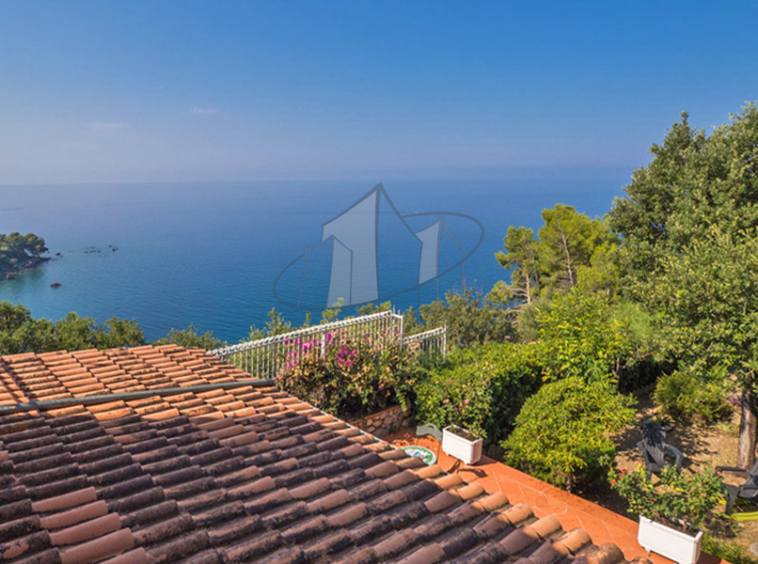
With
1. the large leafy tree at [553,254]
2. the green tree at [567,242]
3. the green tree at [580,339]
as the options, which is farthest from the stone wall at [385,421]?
the green tree at [567,242]

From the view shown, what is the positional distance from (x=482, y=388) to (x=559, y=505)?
91.4 inches

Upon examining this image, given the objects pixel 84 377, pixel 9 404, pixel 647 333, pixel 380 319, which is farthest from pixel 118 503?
pixel 647 333

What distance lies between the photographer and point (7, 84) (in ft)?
279

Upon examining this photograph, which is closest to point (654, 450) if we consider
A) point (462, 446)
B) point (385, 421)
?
point (462, 446)

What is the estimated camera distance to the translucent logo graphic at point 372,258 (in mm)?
23188

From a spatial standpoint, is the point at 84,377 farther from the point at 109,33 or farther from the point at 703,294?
the point at 109,33

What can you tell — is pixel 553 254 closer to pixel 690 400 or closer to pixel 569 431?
pixel 690 400

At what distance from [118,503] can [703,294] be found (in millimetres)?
9409

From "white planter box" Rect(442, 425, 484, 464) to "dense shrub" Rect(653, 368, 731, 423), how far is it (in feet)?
19.1

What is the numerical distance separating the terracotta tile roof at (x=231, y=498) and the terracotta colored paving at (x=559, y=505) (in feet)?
10.3

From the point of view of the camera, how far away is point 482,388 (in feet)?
28.7

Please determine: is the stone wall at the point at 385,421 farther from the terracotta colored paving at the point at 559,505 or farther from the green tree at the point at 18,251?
the green tree at the point at 18,251

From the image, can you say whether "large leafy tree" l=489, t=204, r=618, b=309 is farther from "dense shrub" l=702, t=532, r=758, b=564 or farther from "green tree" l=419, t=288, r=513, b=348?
"dense shrub" l=702, t=532, r=758, b=564

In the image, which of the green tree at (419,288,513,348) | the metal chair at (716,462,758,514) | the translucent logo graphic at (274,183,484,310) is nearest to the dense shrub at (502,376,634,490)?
the metal chair at (716,462,758,514)
